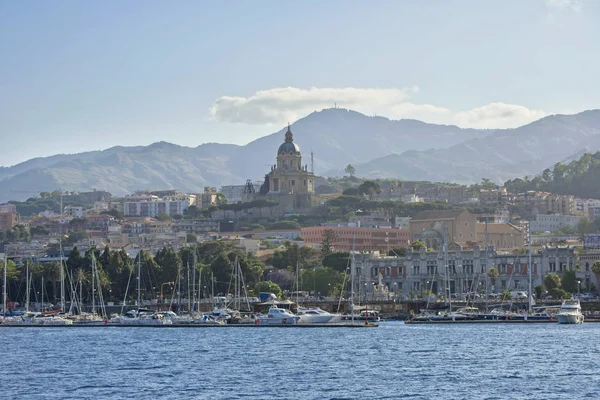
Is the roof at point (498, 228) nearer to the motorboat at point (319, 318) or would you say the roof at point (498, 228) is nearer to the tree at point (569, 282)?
the tree at point (569, 282)

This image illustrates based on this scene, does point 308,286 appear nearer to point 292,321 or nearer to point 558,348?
point 292,321

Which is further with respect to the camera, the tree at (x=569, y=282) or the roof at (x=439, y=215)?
the roof at (x=439, y=215)

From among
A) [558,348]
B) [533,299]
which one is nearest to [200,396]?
[558,348]

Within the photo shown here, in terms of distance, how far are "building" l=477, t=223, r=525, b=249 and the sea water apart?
8014 centimetres

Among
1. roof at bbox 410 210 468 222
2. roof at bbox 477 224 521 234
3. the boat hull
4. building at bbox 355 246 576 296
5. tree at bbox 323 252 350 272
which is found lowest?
the boat hull

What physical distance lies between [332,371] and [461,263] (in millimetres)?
75604

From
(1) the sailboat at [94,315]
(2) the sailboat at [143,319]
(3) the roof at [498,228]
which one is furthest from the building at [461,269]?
(3) the roof at [498,228]

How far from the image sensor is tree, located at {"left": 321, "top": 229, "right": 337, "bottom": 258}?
176m

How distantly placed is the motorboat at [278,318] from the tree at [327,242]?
194 feet

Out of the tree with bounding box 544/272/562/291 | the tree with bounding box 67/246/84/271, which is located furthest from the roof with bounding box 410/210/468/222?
the tree with bounding box 67/246/84/271

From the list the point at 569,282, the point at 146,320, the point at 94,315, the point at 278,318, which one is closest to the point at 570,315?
the point at 278,318

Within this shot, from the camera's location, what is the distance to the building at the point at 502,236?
185 m

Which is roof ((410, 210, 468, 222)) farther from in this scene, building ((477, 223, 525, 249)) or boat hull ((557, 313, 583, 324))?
boat hull ((557, 313, 583, 324))

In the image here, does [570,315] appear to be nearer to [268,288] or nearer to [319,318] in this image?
[319,318]
